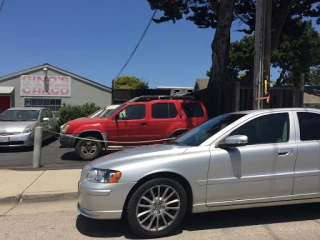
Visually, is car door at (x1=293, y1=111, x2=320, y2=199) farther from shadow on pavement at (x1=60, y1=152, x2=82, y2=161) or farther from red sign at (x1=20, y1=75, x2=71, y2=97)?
red sign at (x1=20, y1=75, x2=71, y2=97)

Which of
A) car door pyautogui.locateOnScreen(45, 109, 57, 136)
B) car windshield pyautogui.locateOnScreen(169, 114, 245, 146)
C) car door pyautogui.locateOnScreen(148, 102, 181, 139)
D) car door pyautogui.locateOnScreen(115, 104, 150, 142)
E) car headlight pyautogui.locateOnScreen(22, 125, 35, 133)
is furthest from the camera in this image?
car door pyautogui.locateOnScreen(45, 109, 57, 136)

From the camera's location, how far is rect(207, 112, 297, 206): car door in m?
4.69

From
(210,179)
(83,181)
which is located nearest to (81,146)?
(83,181)

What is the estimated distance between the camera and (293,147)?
197 inches

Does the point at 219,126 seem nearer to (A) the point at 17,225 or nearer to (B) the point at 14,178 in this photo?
(A) the point at 17,225

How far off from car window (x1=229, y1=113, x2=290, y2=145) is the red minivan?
18.1 feet

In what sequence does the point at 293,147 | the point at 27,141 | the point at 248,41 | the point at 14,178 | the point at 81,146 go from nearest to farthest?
the point at 293,147
the point at 14,178
the point at 81,146
the point at 27,141
the point at 248,41

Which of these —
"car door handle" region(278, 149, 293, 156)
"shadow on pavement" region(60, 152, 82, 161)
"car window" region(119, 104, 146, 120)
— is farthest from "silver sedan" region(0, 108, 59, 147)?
"car door handle" region(278, 149, 293, 156)

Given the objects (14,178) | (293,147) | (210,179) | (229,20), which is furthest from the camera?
(229,20)

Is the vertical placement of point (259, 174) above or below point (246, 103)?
below

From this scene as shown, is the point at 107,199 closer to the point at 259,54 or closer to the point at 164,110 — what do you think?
the point at 259,54

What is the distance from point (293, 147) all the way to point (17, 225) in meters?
4.03

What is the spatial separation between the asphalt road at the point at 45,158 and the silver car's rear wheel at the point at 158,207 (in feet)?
16.9

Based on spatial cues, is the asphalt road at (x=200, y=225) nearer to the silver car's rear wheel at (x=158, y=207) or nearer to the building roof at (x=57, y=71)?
the silver car's rear wheel at (x=158, y=207)
